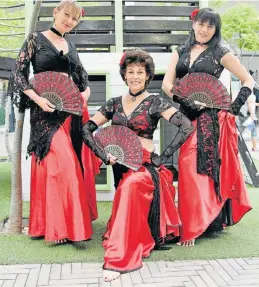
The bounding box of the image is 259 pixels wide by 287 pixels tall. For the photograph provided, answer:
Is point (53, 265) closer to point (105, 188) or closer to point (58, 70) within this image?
point (58, 70)

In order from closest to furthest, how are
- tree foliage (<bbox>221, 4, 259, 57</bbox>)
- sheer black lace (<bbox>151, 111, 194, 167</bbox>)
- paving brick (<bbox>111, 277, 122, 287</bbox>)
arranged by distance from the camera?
paving brick (<bbox>111, 277, 122, 287</bbox>) → sheer black lace (<bbox>151, 111, 194, 167</bbox>) → tree foliage (<bbox>221, 4, 259, 57</bbox>)

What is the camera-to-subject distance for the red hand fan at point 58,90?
350cm

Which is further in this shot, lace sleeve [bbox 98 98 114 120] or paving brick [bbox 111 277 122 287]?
lace sleeve [bbox 98 98 114 120]

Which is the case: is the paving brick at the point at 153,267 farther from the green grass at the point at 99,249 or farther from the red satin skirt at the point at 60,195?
the red satin skirt at the point at 60,195

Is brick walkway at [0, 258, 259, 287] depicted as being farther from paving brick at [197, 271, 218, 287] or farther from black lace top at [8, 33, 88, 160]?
black lace top at [8, 33, 88, 160]

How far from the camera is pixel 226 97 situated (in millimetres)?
3650

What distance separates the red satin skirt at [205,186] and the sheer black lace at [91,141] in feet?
2.50

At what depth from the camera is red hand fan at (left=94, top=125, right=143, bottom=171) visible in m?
3.33

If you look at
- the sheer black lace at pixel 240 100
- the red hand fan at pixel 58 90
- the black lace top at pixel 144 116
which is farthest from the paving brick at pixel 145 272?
the sheer black lace at pixel 240 100

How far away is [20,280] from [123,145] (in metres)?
1.23

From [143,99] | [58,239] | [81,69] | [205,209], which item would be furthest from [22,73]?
[205,209]

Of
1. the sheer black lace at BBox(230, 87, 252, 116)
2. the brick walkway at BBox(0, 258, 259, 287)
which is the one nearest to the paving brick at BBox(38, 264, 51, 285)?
the brick walkway at BBox(0, 258, 259, 287)

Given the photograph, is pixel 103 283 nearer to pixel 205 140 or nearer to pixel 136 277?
pixel 136 277

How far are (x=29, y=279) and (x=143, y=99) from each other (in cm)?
160
